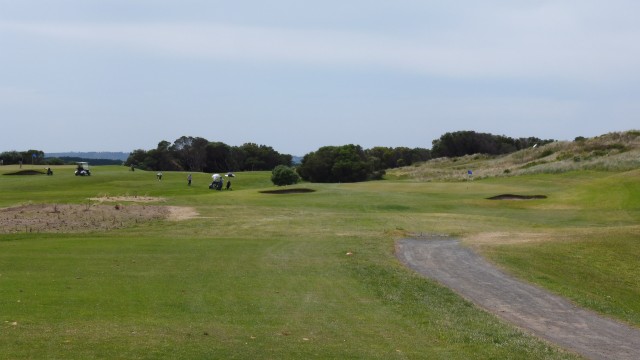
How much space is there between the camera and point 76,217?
41.2 m

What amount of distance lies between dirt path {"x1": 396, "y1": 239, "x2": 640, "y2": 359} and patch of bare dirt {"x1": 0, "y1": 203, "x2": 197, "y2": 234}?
18.1 meters

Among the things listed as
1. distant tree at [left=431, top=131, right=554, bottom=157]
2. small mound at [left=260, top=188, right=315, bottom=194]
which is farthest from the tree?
distant tree at [left=431, top=131, right=554, bottom=157]

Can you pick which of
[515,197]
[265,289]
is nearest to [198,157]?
[515,197]

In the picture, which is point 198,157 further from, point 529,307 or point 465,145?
→ point 529,307

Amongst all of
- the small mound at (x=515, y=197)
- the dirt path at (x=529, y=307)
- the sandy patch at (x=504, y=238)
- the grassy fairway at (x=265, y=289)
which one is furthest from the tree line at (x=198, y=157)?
the dirt path at (x=529, y=307)

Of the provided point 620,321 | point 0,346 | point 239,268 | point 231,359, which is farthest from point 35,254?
point 620,321

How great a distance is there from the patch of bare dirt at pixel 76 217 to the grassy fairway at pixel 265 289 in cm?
176

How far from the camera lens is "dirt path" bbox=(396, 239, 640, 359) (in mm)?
14680

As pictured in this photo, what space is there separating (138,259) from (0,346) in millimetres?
13081

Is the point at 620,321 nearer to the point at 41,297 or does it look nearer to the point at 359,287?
the point at 359,287

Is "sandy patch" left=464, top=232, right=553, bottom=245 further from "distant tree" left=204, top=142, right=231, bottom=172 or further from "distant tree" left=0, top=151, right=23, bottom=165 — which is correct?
"distant tree" left=0, top=151, right=23, bottom=165

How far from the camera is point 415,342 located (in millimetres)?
13625

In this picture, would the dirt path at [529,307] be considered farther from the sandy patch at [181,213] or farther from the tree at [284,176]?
the tree at [284,176]

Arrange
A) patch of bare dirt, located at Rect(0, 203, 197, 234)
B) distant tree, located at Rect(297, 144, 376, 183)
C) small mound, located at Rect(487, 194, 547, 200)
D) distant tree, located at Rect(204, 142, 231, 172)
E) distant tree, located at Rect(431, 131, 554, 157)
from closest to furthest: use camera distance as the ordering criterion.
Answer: patch of bare dirt, located at Rect(0, 203, 197, 234) < small mound, located at Rect(487, 194, 547, 200) < distant tree, located at Rect(297, 144, 376, 183) < distant tree, located at Rect(204, 142, 231, 172) < distant tree, located at Rect(431, 131, 554, 157)
